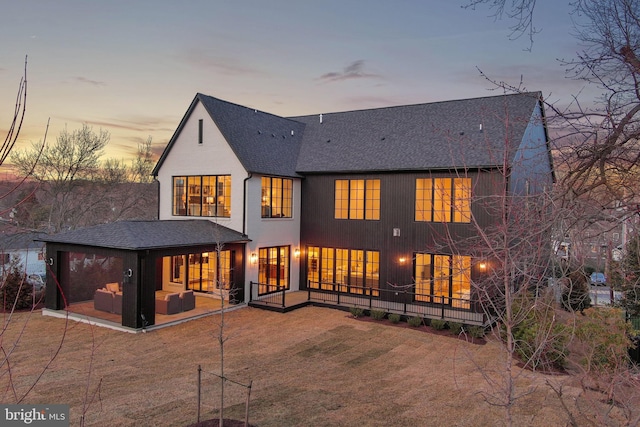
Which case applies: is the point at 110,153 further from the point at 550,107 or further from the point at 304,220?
the point at 550,107

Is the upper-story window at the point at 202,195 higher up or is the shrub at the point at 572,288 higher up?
the upper-story window at the point at 202,195

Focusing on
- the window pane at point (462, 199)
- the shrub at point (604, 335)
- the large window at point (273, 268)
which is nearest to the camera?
the window pane at point (462, 199)

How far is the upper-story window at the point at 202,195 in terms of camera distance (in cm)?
1892

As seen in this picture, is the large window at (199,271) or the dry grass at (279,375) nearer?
the dry grass at (279,375)

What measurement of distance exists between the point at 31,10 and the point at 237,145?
13841 millimetres

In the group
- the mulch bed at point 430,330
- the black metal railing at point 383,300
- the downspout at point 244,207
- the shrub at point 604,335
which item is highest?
the downspout at point 244,207

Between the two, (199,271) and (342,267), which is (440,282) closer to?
(342,267)

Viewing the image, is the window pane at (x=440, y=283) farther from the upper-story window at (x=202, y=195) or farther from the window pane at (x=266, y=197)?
the upper-story window at (x=202, y=195)

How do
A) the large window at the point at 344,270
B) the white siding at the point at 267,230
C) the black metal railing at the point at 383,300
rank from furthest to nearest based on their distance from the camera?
the large window at the point at 344,270, the white siding at the point at 267,230, the black metal railing at the point at 383,300

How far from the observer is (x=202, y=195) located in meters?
19.6

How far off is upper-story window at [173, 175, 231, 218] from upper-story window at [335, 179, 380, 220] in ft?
16.5

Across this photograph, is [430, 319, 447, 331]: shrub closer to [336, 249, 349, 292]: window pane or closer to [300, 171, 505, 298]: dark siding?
[300, 171, 505, 298]: dark siding

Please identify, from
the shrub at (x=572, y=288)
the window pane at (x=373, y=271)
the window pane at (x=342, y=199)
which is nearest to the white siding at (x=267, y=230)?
the window pane at (x=342, y=199)

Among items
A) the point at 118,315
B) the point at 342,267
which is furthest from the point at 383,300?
the point at 118,315
